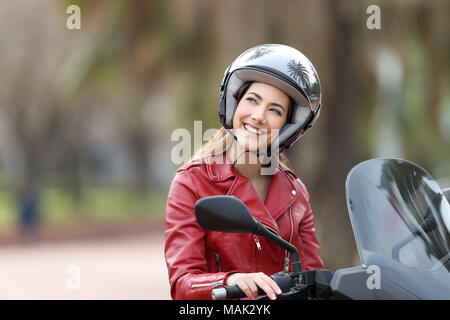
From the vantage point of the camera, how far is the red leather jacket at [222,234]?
7.80 ft

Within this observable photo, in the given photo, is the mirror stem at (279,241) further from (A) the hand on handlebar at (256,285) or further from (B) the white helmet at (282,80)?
(B) the white helmet at (282,80)

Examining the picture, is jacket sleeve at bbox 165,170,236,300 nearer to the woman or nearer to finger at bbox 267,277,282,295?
the woman

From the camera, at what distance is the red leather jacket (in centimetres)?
238

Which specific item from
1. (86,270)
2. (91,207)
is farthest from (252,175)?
(91,207)

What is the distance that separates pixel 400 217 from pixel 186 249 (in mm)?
821

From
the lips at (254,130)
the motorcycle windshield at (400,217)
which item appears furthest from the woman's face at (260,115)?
the motorcycle windshield at (400,217)

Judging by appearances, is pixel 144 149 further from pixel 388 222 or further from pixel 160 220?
pixel 388 222

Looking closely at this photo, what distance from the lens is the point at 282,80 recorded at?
254 cm

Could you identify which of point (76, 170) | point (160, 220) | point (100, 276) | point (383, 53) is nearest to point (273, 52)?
point (383, 53)

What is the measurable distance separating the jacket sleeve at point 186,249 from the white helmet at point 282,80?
15.9 inches

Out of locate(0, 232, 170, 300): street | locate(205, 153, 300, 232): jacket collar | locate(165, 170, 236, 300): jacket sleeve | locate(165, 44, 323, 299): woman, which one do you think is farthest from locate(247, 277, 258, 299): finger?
locate(0, 232, 170, 300): street

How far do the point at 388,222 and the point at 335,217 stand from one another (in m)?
6.81

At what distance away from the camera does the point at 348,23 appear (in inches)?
337
